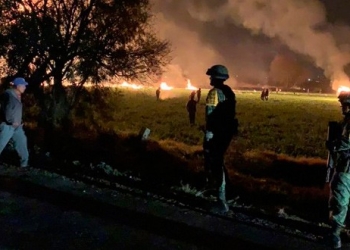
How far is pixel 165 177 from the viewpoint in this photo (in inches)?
405

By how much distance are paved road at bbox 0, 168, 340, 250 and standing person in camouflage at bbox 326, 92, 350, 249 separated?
312 millimetres

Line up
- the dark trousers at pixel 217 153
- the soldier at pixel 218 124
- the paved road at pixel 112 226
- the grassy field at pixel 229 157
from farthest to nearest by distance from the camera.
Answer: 1. the grassy field at pixel 229 157
2. the dark trousers at pixel 217 153
3. the soldier at pixel 218 124
4. the paved road at pixel 112 226

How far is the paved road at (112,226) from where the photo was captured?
486cm

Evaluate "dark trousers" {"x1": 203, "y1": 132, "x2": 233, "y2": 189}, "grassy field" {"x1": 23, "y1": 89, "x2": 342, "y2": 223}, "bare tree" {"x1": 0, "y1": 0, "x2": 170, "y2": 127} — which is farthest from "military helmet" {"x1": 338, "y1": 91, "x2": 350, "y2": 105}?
"bare tree" {"x1": 0, "y1": 0, "x2": 170, "y2": 127}

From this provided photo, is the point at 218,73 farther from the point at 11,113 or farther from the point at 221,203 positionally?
the point at 11,113

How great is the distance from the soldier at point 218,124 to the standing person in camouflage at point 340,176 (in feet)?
4.26

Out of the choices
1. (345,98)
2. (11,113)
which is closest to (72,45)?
(11,113)

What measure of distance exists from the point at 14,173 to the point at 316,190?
20.0ft

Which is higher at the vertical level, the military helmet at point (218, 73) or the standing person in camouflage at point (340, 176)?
the military helmet at point (218, 73)

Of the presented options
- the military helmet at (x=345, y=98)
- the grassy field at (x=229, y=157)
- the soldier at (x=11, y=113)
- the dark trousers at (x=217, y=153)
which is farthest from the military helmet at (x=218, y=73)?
the soldier at (x=11, y=113)

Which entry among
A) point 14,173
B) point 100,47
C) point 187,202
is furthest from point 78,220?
point 100,47

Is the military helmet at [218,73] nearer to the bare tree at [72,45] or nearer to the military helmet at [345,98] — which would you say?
the military helmet at [345,98]

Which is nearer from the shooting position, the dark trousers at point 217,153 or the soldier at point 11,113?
the dark trousers at point 217,153

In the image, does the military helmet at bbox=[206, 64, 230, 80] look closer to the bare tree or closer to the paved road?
the paved road
